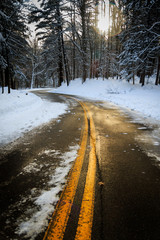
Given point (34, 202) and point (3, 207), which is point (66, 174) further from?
point (3, 207)

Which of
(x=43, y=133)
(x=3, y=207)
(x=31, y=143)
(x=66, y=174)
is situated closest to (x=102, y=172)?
(x=66, y=174)

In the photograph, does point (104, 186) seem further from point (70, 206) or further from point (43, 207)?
point (43, 207)

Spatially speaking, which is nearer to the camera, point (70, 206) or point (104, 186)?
point (70, 206)

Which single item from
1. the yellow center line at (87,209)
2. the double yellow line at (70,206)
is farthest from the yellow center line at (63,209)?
the yellow center line at (87,209)

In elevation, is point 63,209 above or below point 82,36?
below

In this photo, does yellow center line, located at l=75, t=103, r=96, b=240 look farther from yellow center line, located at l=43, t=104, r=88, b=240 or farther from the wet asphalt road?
yellow center line, located at l=43, t=104, r=88, b=240

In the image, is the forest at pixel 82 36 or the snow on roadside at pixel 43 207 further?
the forest at pixel 82 36

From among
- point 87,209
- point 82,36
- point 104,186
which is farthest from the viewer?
point 82,36

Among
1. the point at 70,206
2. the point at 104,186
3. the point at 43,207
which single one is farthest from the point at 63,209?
the point at 104,186

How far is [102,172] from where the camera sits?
7.86ft

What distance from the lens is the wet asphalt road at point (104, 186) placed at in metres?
1.41

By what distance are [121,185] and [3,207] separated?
5.26 ft

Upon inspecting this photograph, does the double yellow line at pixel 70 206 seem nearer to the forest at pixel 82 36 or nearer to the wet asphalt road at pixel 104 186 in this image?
the wet asphalt road at pixel 104 186

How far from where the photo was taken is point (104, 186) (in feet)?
6.67
